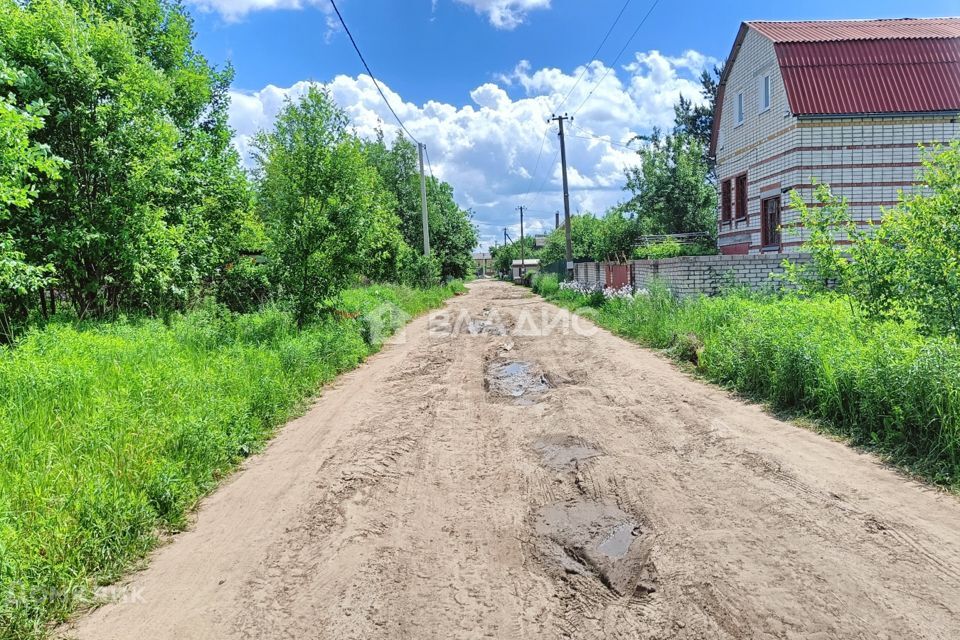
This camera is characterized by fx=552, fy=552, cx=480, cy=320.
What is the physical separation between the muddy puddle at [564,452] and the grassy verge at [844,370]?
2.49 metres

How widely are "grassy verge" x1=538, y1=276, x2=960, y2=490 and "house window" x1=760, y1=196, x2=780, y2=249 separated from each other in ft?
26.6

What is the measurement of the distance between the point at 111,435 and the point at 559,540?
12.1ft

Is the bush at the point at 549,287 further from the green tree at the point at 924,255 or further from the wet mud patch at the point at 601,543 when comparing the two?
the wet mud patch at the point at 601,543

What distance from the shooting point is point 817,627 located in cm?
258

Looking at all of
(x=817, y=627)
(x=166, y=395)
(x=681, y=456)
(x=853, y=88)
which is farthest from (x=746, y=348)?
(x=853, y=88)

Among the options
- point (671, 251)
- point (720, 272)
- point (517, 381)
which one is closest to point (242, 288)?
point (517, 381)

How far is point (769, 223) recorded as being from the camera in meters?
17.0

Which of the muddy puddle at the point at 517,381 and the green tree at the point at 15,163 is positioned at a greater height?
the green tree at the point at 15,163

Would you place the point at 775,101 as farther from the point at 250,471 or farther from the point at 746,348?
the point at 250,471

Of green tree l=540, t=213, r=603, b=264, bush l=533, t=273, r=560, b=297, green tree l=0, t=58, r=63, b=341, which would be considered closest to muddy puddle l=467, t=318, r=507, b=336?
green tree l=0, t=58, r=63, b=341

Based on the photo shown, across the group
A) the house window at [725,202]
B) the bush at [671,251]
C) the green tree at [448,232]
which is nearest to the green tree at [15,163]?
the bush at [671,251]

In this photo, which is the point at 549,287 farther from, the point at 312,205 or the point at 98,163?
the point at 98,163

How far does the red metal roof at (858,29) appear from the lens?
15.0m

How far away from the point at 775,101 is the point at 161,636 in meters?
18.3
